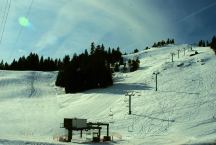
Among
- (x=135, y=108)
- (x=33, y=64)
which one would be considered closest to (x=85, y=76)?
(x=135, y=108)

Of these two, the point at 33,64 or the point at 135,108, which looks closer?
the point at 135,108

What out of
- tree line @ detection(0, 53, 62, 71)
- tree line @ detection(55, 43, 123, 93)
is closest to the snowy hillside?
tree line @ detection(55, 43, 123, 93)

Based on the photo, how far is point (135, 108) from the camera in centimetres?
7444

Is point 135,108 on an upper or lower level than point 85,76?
lower

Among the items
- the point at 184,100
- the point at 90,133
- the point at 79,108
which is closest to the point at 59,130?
the point at 90,133

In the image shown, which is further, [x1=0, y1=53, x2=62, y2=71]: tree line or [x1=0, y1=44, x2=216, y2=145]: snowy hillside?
[x1=0, y1=53, x2=62, y2=71]: tree line

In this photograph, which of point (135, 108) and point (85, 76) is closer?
point (135, 108)

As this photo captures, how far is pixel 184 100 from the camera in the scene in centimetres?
7588

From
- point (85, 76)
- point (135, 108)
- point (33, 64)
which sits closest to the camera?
point (135, 108)

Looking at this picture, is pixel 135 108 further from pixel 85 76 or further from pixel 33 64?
pixel 33 64

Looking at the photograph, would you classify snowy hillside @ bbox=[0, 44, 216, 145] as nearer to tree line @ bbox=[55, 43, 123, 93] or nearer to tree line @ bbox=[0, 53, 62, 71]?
tree line @ bbox=[55, 43, 123, 93]

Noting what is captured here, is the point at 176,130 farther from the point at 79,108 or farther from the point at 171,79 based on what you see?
the point at 171,79

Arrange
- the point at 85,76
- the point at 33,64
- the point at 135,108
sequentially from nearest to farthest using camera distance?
the point at 135,108
the point at 85,76
the point at 33,64

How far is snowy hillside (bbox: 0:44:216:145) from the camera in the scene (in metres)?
59.0
